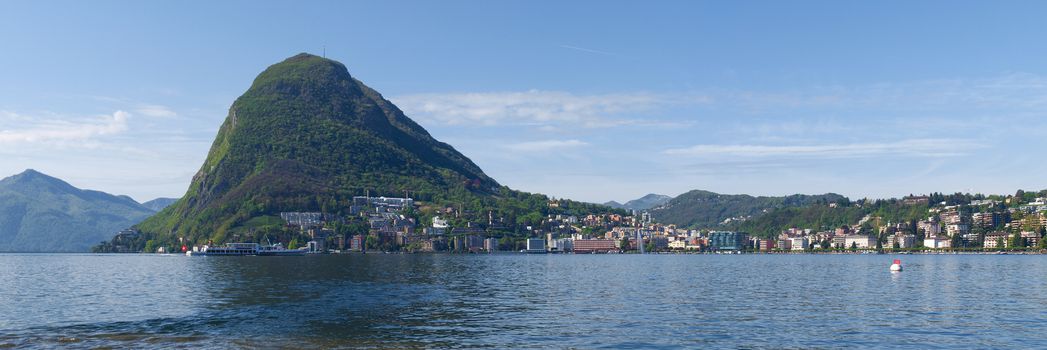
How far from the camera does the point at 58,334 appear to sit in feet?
165

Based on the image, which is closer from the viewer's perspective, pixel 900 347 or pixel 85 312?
pixel 900 347

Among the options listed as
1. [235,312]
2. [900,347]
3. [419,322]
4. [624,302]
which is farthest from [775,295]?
[235,312]

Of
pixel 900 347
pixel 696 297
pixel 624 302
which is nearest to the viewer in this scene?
pixel 900 347

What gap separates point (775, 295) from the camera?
7962 centimetres

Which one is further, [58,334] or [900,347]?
[58,334]

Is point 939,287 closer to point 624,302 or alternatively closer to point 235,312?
point 624,302

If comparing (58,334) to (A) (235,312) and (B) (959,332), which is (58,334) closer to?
(A) (235,312)

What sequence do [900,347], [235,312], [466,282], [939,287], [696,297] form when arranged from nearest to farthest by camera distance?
[900,347] < [235,312] < [696,297] < [939,287] < [466,282]

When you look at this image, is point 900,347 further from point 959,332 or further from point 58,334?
point 58,334

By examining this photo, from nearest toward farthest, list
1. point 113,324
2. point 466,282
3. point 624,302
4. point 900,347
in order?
1. point 900,347
2. point 113,324
3. point 624,302
4. point 466,282

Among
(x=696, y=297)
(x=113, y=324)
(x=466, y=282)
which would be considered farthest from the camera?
(x=466, y=282)

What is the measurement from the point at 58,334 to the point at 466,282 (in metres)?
59.6

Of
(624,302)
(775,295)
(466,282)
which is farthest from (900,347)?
(466,282)

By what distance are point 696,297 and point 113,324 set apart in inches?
2039
